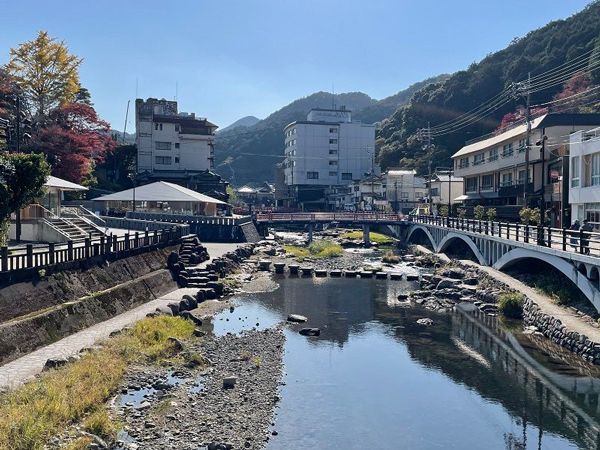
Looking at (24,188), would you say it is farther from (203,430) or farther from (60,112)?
(60,112)

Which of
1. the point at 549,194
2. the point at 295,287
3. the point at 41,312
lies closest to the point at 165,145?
the point at 295,287

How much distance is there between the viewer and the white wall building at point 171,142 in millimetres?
74312

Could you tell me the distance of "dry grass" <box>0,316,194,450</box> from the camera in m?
10.8

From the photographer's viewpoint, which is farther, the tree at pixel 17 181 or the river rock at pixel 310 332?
the river rock at pixel 310 332

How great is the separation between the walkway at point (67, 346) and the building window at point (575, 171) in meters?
24.6

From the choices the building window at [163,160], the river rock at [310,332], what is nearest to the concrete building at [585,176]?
the river rock at [310,332]

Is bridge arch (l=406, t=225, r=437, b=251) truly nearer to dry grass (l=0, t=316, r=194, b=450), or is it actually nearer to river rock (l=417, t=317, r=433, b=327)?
river rock (l=417, t=317, r=433, b=327)

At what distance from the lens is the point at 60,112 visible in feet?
167

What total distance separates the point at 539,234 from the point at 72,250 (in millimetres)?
21624

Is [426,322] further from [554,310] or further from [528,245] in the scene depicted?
[528,245]

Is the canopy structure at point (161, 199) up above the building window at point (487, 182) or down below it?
below

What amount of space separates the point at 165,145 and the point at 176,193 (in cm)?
2830

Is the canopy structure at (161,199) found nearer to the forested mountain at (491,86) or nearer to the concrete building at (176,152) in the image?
the concrete building at (176,152)

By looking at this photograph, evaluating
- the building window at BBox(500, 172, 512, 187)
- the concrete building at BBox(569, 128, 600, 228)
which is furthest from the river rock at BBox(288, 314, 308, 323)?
the building window at BBox(500, 172, 512, 187)
